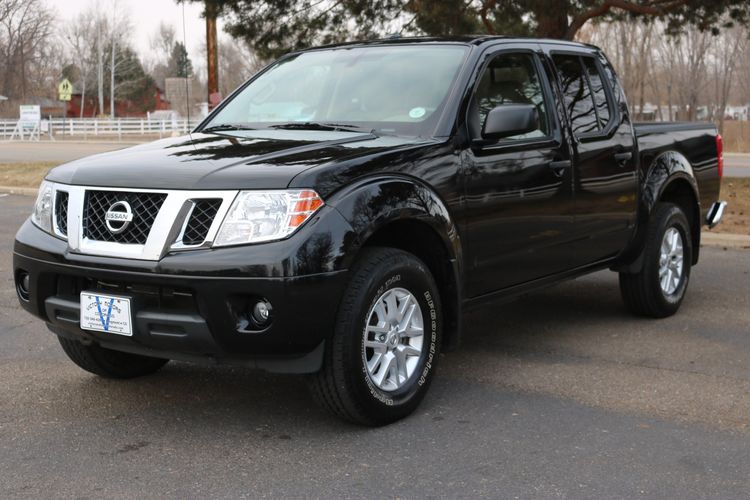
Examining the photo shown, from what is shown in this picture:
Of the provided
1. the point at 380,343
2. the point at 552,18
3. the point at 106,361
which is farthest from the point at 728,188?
the point at 106,361

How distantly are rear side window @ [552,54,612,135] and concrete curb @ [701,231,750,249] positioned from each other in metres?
4.39

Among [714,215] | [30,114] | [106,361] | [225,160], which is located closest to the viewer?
[225,160]

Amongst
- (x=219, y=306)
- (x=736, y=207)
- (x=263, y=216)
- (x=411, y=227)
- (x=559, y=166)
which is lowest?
(x=736, y=207)

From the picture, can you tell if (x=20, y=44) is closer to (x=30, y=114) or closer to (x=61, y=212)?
(x=30, y=114)

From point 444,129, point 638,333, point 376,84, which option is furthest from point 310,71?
point 638,333

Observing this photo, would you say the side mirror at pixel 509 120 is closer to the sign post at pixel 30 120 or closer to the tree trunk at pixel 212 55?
the tree trunk at pixel 212 55

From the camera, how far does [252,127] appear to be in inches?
207

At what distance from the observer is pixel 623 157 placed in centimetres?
607

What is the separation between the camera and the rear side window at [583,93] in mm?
5801

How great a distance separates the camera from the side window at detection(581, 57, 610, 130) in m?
6.07

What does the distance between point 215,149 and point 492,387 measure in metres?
1.84

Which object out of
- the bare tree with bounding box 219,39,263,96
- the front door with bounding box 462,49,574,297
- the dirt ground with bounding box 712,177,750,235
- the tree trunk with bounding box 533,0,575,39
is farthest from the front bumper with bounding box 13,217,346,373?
the bare tree with bounding box 219,39,263,96

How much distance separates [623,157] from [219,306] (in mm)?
3201

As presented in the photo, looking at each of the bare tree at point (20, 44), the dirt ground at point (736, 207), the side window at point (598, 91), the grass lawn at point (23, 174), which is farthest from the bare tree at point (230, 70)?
the side window at point (598, 91)
